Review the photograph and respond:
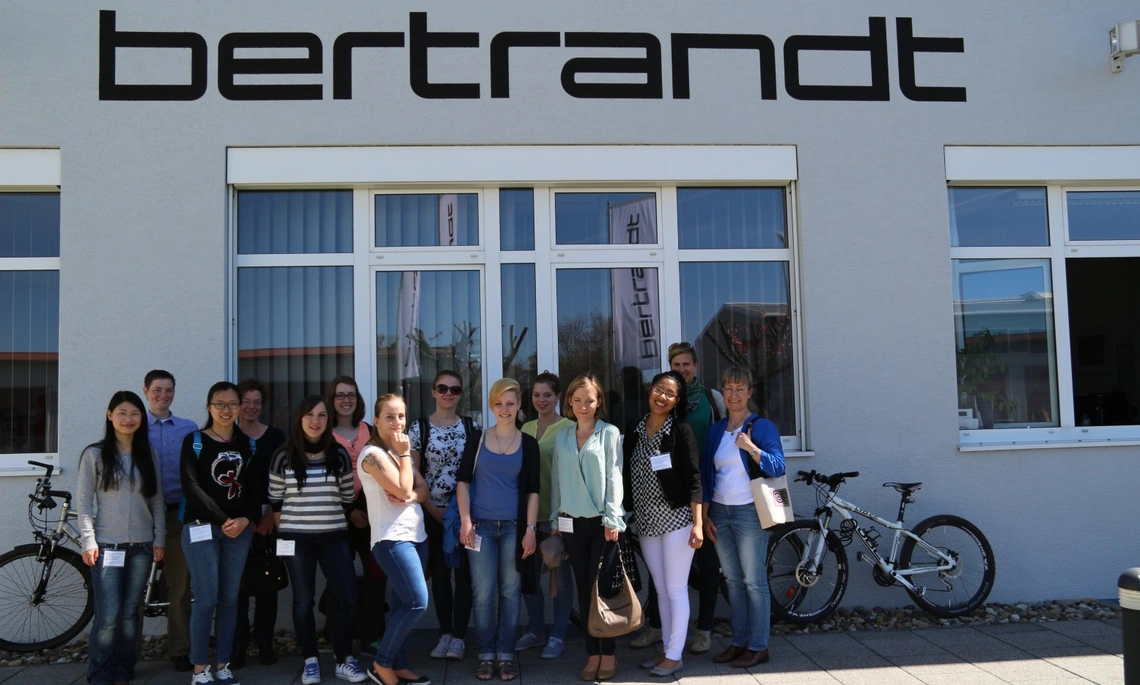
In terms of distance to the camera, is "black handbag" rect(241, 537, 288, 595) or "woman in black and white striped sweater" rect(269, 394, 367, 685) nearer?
"woman in black and white striped sweater" rect(269, 394, 367, 685)

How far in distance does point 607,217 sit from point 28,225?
407 centimetres

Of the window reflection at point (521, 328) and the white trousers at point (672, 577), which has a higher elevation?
the window reflection at point (521, 328)

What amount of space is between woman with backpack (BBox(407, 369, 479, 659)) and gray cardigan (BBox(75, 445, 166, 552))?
4.90 ft

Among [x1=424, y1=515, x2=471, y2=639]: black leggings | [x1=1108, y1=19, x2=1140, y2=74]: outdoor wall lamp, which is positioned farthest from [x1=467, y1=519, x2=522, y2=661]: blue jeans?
[x1=1108, y1=19, x2=1140, y2=74]: outdoor wall lamp

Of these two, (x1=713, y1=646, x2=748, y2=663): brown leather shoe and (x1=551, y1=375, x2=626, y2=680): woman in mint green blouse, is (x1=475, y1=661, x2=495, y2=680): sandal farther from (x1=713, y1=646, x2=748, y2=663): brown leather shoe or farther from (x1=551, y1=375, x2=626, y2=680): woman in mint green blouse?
(x1=713, y1=646, x2=748, y2=663): brown leather shoe

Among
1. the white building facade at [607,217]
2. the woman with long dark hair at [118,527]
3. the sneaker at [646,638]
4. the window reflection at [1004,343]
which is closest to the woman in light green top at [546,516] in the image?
the sneaker at [646,638]

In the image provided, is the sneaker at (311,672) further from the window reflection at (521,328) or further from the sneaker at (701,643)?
the window reflection at (521,328)

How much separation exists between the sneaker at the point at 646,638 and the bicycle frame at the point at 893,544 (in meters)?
1.15

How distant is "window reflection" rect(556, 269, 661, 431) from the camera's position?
6.57 metres

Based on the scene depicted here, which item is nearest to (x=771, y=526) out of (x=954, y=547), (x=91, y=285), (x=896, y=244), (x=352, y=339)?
(x=954, y=547)

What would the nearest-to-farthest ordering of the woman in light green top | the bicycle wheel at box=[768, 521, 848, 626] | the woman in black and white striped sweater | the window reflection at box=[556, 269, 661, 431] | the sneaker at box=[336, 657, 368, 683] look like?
the woman in black and white striped sweater, the sneaker at box=[336, 657, 368, 683], the woman in light green top, the bicycle wheel at box=[768, 521, 848, 626], the window reflection at box=[556, 269, 661, 431]

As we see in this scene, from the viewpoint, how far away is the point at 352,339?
21.2 feet

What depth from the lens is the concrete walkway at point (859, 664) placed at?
4930mm

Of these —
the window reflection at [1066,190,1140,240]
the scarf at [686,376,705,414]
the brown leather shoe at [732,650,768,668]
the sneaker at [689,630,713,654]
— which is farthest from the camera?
the window reflection at [1066,190,1140,240]
